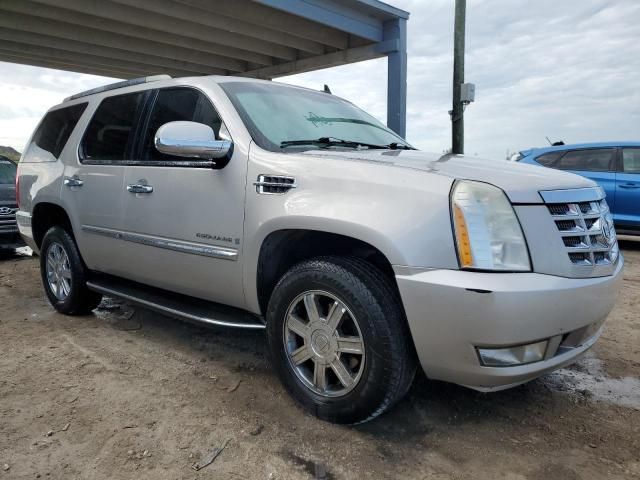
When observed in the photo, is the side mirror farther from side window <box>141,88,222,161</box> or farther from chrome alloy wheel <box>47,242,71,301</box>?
chrome alloy wheel <box>47,242,71,301</box>

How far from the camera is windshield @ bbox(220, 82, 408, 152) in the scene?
9.46 feet

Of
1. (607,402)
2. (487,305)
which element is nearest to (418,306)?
(487,305)

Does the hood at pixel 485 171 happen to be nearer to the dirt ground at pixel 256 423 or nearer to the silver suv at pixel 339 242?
the silver suv at pixel 339 242

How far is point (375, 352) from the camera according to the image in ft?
7.27

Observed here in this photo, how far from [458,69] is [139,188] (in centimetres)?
779

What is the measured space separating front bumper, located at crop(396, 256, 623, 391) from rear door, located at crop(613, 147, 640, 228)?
6353 mm

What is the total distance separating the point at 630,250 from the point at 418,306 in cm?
714

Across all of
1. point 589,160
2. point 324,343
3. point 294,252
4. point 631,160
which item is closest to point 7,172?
point 294,252

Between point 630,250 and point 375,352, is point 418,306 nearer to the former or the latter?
point 375,352

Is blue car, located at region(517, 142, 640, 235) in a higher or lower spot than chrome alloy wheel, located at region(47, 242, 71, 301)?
higher

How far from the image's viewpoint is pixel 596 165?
26.2ft

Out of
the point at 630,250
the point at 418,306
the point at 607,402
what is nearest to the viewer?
the point at 418,306

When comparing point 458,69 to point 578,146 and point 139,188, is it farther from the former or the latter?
point 139,188

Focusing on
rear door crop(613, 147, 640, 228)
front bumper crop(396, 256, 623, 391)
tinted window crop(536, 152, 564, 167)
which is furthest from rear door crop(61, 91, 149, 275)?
rear door crop(613, 147, 640, 228)
